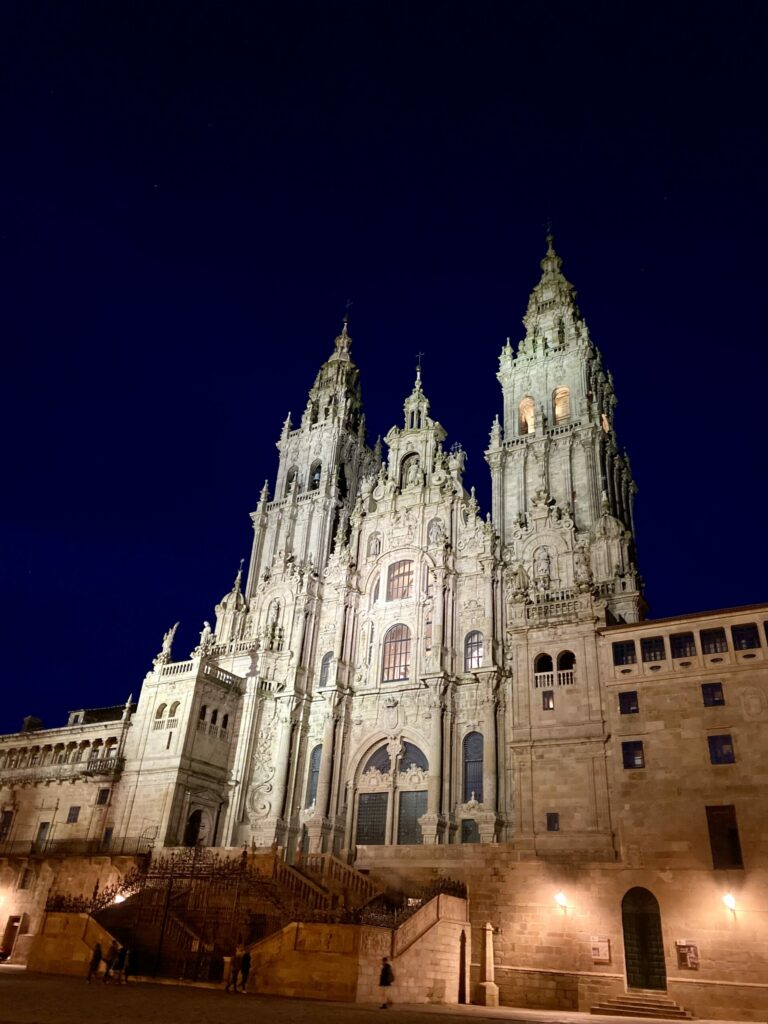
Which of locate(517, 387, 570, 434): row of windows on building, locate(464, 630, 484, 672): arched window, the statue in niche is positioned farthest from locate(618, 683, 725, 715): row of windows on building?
locate(517, 387, 570, 434): row of windows on building

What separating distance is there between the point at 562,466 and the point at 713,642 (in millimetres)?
18035

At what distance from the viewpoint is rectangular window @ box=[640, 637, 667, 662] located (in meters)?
33.0

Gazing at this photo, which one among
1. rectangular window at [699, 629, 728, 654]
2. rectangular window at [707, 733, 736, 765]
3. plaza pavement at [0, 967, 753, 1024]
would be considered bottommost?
plaza pavement at [0, 967, 753, 1024]

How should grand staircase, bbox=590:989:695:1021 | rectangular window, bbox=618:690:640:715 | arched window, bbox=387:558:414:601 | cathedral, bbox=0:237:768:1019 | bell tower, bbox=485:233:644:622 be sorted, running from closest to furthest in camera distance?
grand staircase, bbox=590:989:695:1021 → cathedral, bbox=0:237:768:1019 → rectangular window, bbox=618:690:640:715 → bell tower, bbox=485:233:644:622 → arched window, bbox=387:558:414:601

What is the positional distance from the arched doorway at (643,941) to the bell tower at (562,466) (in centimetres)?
1246

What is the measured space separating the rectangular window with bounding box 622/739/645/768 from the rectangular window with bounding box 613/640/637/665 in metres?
3.47

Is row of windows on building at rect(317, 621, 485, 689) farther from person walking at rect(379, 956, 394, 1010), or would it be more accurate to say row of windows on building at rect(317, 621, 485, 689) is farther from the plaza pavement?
the plaza pavement

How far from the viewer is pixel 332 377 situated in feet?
216

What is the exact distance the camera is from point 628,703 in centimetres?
3306

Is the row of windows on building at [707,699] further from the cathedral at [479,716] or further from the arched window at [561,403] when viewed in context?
the arched window at [561,403]

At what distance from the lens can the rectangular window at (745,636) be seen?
103 ft

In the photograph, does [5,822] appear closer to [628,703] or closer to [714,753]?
[628,703]

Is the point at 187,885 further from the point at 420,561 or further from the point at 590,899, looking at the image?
the point at 420,561

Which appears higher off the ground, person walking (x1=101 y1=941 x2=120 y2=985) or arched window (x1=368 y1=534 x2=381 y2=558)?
arched window (x1=368 y1=534 x2=381 y2=558)
